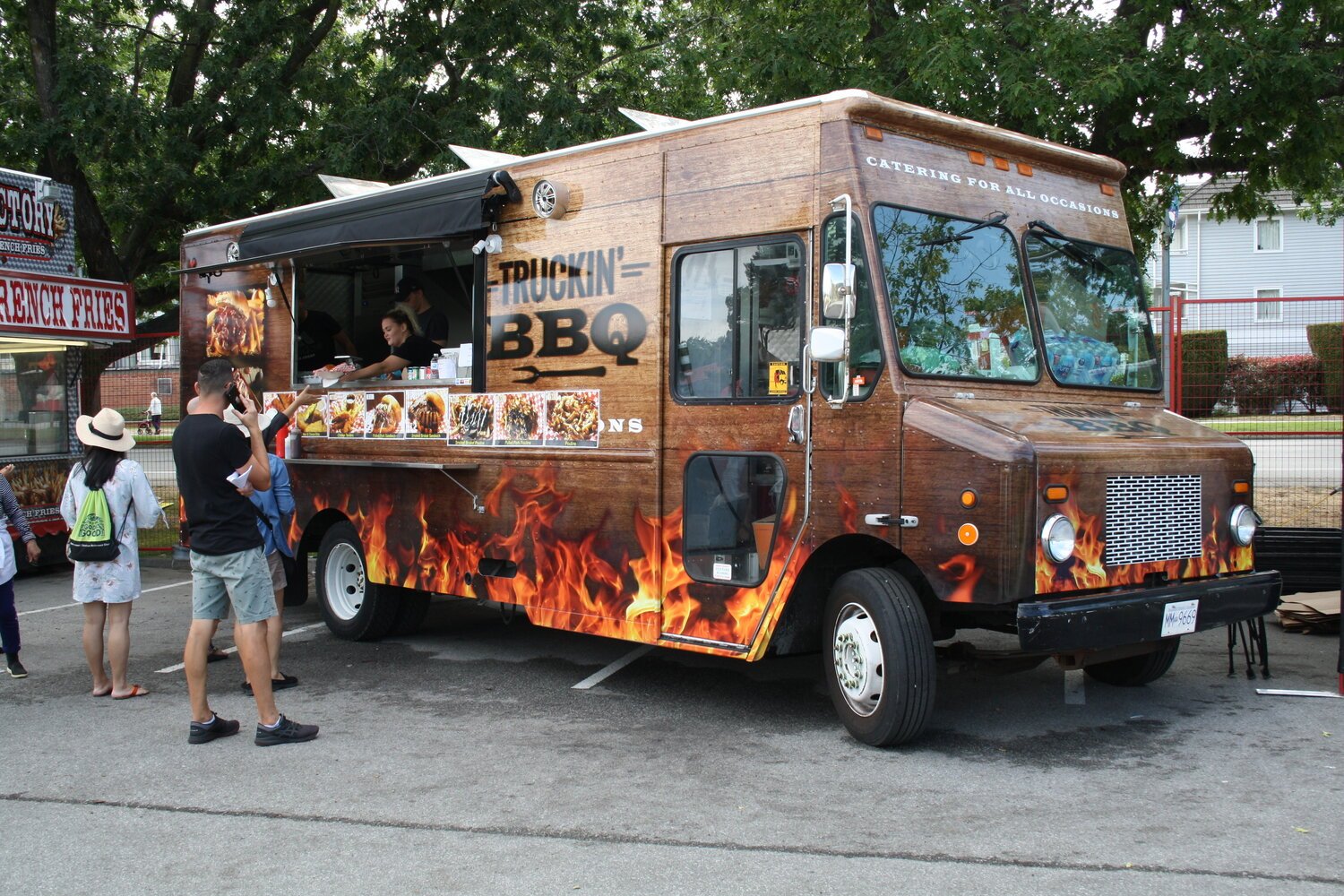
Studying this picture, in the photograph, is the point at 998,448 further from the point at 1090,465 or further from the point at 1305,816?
the point at 1305,816

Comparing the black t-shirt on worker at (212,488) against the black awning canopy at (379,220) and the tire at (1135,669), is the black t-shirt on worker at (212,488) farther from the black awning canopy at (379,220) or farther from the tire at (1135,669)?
the tire at (1135,669)

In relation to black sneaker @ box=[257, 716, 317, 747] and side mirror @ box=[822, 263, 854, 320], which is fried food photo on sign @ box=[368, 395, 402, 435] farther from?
side mirror @ box=[822, 263, 854, 320]

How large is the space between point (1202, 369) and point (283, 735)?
9.03m

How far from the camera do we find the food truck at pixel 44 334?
1277 cm

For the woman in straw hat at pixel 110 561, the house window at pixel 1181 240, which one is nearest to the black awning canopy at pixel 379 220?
the woman in straw hat at pixel 110 561

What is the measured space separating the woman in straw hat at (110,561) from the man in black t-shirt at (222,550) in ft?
4.08

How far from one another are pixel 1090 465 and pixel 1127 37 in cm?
589

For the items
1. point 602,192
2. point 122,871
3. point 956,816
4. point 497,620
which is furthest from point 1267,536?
point 122,871

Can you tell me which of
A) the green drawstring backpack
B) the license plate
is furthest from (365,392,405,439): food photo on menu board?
the license plate

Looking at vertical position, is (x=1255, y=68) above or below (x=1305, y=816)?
above

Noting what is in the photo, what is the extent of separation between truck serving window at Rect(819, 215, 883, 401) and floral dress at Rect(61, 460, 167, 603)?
4.31m

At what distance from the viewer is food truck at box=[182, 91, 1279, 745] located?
18.7 ft

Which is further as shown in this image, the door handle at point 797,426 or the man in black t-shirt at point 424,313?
the man in black t-shirt at point 424,313

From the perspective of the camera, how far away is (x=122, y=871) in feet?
14.8
